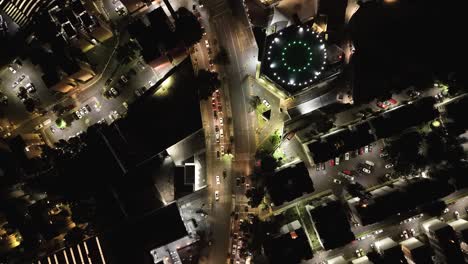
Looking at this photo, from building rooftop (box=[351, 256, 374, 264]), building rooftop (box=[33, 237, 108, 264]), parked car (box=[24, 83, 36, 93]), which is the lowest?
building rooftop (box=[351, 256, 374, 264])

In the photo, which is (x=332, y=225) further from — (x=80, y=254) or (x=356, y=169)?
(x=80, y=254)

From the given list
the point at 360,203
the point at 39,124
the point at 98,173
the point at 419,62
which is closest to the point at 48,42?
the point at 39,124

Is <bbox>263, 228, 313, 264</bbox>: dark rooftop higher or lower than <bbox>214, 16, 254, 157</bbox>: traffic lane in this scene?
lower

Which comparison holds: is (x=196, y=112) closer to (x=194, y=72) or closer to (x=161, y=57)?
(x=194, y=72)

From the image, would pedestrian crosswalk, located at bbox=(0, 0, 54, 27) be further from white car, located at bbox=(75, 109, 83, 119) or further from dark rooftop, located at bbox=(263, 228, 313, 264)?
dark rooftop, located at bbox=(263, 228, 313, 264)

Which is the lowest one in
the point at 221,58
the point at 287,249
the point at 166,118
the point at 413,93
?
the point at 287,249

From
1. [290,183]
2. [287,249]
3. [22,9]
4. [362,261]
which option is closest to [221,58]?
[290,183]

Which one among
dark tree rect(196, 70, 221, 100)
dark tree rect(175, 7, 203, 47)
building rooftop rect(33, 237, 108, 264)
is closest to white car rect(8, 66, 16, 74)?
dark tree rect(175, 7, 203, 47)
